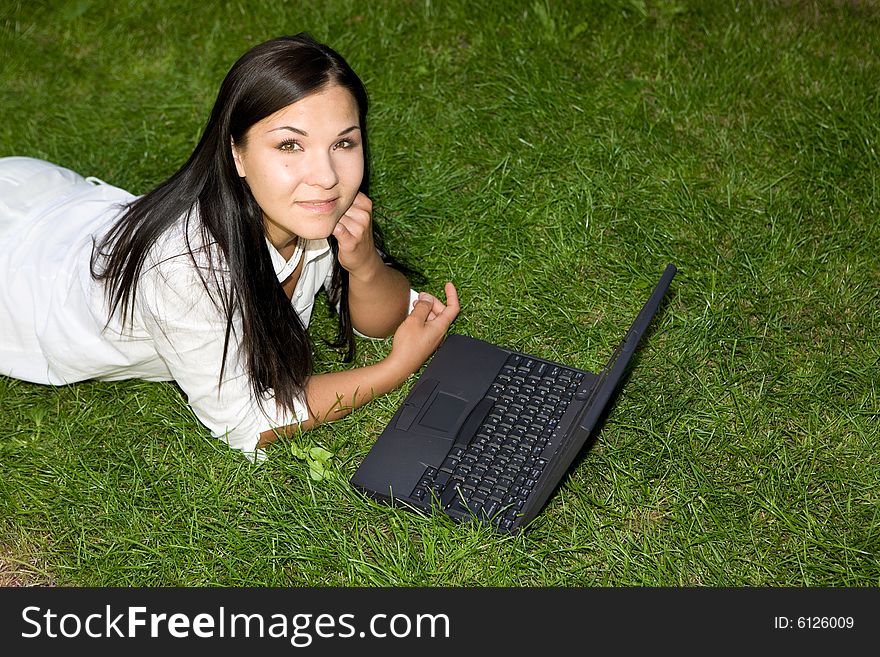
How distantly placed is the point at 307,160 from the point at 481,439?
3.30 ft

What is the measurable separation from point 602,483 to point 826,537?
692 mm

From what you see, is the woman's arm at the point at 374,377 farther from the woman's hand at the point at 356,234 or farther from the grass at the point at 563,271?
the woman's hand at the point at 356,234

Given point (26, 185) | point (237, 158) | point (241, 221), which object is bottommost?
point (26, 185)

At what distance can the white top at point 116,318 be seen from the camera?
2.85 metres

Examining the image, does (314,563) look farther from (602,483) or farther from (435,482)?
(602,483)

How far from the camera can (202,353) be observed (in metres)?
2.92

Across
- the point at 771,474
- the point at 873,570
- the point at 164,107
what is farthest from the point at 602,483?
the point at 164,107

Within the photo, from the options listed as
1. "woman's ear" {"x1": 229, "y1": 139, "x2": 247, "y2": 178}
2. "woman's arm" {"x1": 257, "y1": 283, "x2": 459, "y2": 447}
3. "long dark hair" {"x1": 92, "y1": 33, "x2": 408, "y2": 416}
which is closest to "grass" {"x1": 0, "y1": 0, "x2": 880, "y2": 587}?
"woman's arm" {"x1": 257, "y1": 283, "x2": 459, "y2": 447}

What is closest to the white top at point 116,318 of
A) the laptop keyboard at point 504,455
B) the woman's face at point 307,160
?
the woman's face at point 307,160

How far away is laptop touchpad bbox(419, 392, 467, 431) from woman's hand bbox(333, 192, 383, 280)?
53cm

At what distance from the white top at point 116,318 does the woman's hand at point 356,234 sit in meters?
0.13

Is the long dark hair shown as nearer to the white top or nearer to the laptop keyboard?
the white top

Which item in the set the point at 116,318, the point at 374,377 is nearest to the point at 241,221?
the point at 116,318

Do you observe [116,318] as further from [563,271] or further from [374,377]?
[563,271]
